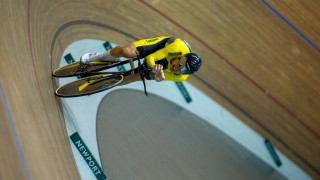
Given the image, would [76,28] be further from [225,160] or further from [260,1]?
[260,1]

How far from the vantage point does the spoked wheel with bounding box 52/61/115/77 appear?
3.33 m

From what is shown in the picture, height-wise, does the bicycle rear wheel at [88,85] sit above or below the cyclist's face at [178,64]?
below

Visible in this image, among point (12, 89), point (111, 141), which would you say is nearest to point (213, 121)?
point (111, 141)

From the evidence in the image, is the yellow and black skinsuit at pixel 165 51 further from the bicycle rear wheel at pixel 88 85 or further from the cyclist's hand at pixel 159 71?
the bicycle rear wheel at pixel 88 85

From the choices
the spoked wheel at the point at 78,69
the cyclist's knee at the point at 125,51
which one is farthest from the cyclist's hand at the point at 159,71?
the spoked wheel at the point at 78,69

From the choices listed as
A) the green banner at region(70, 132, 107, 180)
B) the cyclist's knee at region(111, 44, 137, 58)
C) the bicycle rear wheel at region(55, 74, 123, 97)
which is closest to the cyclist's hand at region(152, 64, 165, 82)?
the cyclist's knee at region(111, 44, 137, 58)

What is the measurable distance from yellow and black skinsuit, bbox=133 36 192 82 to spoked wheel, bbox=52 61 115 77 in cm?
51

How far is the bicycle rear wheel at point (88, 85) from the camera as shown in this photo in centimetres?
322

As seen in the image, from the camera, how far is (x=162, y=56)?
3246 mm

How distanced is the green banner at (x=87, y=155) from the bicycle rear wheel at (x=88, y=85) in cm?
53

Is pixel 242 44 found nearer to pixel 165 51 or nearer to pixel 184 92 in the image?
pixel 184 92

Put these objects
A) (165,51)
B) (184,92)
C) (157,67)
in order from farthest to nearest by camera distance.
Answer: (184,92) → (165,51) → (157,67)

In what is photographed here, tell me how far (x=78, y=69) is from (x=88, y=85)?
242 mm

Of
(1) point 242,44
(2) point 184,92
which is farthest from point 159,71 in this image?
(1) point 242,44
